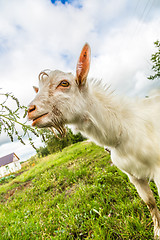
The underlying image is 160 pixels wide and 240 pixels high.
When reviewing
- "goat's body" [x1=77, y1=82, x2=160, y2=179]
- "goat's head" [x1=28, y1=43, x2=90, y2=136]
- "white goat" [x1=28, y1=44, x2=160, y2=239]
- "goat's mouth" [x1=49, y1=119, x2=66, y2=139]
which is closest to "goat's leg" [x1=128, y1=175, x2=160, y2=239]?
"white goat" [x1=28, y1=44, x2=160, y2=239]

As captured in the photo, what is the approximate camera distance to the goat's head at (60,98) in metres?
1.49

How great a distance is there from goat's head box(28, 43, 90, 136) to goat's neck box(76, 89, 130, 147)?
0.39 ft

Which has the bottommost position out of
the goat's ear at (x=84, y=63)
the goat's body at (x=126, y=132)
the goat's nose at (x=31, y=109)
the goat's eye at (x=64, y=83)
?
the goat's body at (x=126, y=132)

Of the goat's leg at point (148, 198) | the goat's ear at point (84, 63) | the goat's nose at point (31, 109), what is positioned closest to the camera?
the goat's nose at point (31, 109)

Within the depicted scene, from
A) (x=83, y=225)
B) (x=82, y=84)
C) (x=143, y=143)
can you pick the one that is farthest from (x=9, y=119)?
(x=83, y=225)

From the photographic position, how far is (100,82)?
2.00 metres

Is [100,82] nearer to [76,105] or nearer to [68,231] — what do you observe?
[76,105]

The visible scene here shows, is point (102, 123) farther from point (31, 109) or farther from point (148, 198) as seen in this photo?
point (148, 198)

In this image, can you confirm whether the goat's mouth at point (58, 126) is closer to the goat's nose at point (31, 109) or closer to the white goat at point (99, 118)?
the white goat at point (99, 118)

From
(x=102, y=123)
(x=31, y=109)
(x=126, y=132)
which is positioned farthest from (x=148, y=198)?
(x=31, y=109)

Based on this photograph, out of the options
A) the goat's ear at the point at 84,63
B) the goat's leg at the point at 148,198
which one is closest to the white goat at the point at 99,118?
the goat's ear at the point at 84,63

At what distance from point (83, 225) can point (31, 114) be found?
206 cm

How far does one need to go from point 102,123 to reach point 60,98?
545mm

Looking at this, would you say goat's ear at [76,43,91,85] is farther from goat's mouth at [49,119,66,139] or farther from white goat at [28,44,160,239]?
goat's mouth at [49,119,66,139]
